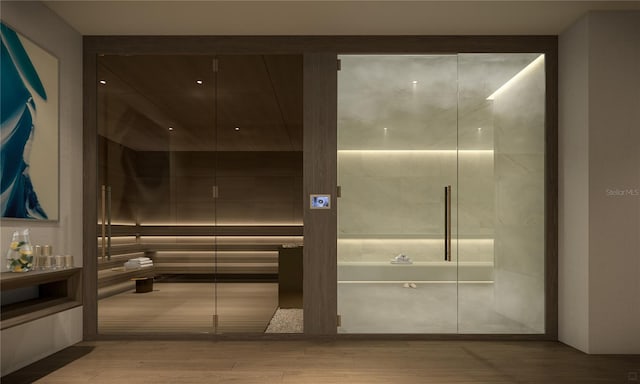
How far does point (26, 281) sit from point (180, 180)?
1.59 meters

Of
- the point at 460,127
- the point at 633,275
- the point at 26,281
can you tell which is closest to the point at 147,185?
the point at 26,281

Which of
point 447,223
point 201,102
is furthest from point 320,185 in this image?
point 201,102

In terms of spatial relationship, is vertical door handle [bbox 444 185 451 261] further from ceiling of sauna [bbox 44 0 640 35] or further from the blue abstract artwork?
the blue abstract artwork

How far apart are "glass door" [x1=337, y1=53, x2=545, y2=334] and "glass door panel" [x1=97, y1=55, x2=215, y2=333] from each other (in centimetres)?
131

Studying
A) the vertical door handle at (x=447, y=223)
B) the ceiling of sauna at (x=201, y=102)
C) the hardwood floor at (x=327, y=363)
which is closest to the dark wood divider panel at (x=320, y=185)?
the ceiling of sauna at (x=201, y=102)

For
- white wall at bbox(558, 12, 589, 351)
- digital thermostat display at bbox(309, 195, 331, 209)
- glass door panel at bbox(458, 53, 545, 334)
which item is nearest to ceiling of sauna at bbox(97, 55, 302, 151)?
digital thermostat display at bbox(309, 195, 331, 209)

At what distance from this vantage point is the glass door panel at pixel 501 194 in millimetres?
4363

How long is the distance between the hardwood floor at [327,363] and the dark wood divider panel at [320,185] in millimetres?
325

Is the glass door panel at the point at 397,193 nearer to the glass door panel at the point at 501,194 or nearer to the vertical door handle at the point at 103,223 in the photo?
the glass door panel at the point at 501,194

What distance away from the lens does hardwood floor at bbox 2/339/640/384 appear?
10.9 feet

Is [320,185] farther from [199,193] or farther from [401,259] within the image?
[199,193]

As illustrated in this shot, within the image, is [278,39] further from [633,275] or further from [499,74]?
[633,275]

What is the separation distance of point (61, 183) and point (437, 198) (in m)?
3.40

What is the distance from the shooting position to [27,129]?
140 inches
